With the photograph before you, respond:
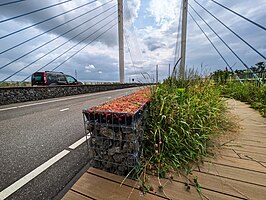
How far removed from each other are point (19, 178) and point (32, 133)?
147 centimetres

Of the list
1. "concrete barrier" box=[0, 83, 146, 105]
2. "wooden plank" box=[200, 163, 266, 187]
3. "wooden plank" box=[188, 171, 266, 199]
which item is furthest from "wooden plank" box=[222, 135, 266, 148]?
"concrete barrier" box=[0, 83, 146, 105]

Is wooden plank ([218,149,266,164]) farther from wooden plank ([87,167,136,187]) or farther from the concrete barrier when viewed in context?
the concrete barrier

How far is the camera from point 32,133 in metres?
2.74

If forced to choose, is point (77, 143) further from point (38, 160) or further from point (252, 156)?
point (252, 156)

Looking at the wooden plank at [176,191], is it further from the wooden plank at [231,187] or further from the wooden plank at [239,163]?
the wooden plank at [239,163]

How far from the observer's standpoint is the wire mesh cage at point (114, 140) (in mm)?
1290

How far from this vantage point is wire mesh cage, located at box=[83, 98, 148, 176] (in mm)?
1290

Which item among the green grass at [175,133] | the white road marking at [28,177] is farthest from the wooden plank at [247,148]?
the white road marking at [28,177]

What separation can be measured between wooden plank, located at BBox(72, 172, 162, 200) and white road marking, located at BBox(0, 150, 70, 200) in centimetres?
60

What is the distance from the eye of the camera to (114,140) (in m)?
1.35

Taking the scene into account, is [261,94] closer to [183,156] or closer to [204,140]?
[204,140]

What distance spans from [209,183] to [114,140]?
880mm

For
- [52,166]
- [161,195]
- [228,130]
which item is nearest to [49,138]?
[52,166]

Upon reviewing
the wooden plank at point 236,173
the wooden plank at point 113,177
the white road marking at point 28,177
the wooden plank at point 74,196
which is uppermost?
the wooden plank at point 236,173
